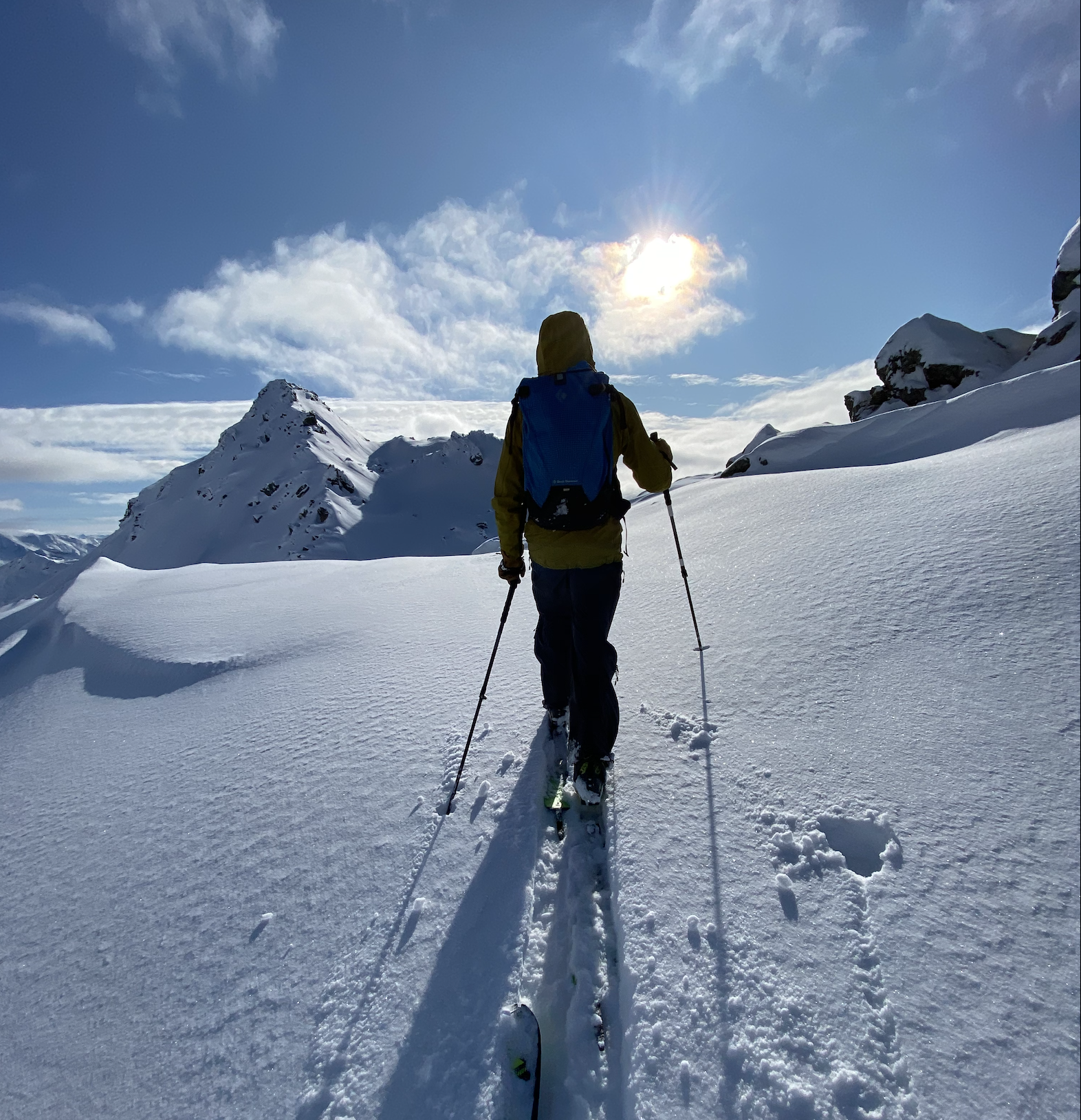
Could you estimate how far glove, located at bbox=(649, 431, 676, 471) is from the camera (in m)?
3.10

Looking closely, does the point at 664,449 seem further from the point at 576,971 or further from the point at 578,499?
the point at 576,971

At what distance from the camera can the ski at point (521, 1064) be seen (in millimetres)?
1491

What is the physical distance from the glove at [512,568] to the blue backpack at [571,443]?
40 centimetres

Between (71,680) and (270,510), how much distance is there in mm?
97511

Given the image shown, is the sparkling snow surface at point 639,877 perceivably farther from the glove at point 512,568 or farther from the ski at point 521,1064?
the glove at point 512,568

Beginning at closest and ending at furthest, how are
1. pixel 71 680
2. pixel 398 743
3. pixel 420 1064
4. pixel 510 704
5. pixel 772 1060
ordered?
pixel 772 1060 → pixel 420 1064 → pixel 398 743 → pixel 510 704 → pixel 71 680

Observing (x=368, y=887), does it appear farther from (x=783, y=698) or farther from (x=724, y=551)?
(x=724, y=551)

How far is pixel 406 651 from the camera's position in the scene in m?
4.58

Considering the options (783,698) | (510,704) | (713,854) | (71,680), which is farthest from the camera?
A: (71,680)

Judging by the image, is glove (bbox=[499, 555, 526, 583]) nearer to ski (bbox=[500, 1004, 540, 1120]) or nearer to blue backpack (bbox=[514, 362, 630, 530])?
blue backpack (bbox=[514, 362, 630, 530])

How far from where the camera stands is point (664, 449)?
10.3 ft

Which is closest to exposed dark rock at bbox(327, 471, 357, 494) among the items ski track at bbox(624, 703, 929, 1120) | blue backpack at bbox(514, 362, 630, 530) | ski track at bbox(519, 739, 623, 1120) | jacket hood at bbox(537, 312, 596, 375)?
jacket hood at bbox(537, 312, 596, 375)

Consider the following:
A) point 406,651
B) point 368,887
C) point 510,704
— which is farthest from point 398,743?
point 406,651

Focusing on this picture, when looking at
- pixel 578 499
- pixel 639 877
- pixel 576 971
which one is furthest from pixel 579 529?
pixel 576 971
